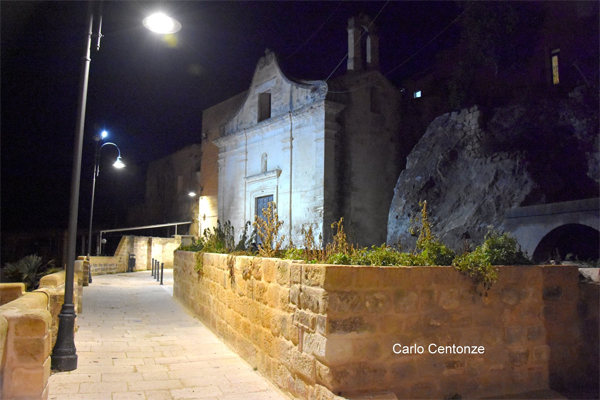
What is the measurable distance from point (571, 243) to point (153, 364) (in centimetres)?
1083

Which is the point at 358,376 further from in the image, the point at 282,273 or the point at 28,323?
the point at 28,323

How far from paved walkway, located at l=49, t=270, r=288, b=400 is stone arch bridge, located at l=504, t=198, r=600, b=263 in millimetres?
8181

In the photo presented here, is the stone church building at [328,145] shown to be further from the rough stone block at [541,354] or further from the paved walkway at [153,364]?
the rough stone block at [541,354]

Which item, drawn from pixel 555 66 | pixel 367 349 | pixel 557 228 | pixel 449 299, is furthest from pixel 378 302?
pixel 555 66

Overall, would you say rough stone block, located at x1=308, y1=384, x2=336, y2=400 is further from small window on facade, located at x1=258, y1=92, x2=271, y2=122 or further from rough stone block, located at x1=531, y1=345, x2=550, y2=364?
small window on facade, located at x1=258, y1=92, x2=271, y2=122

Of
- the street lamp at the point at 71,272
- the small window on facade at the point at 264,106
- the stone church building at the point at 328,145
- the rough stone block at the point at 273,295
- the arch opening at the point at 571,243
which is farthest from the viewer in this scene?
the small window on facade at the point at 264,106

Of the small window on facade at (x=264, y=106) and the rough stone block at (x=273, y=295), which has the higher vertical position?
the small window on facade at (x=264, y=106)

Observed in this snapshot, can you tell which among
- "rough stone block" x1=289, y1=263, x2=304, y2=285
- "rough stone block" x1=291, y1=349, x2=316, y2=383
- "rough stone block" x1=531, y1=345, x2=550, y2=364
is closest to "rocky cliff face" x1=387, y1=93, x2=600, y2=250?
"rough stone block" x1=531, y1=345, x2=550, y2=364

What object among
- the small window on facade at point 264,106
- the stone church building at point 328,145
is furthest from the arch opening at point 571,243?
the small window on facade at point 264,106

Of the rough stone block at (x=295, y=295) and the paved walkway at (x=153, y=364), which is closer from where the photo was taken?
the rough stone block at (x=295, y=295)

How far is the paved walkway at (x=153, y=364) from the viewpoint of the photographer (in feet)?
15.0

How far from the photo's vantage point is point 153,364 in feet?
18.6

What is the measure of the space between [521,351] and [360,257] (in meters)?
1.91

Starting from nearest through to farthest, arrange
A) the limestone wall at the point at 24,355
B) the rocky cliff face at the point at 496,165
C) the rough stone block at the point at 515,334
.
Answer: the limestone wall at the point at 24,355 → the rough stone block at the point at 515,334 → the rocky cliff face at the point at 496,165
